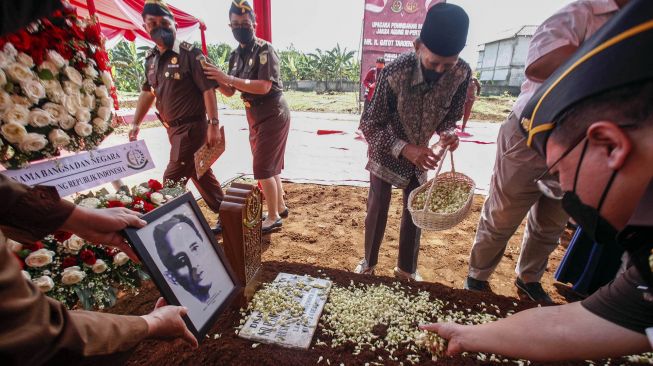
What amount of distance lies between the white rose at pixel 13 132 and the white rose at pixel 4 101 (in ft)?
0.23

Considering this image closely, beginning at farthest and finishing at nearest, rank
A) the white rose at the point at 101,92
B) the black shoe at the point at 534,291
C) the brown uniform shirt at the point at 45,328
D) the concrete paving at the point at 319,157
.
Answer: the concrete paving at the point at 319,157
the black shoe at the point at 534,291
the white rose at the point at 101,92
the brown uniform shirt at the point at 45,328

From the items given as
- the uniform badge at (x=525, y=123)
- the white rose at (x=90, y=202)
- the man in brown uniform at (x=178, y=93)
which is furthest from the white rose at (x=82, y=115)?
the uniform badge at (x=525, y=123)

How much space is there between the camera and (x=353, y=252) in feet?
10.2

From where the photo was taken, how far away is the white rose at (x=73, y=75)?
5.15 ft

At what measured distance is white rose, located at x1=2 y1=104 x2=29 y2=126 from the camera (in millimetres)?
1366

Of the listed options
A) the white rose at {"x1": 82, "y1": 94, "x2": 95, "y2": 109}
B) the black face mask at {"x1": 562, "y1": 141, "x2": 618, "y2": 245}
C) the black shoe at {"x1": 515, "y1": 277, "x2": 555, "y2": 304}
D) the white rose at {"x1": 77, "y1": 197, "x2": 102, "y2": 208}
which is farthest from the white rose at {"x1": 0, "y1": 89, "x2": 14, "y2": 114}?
the black shoe at {"x1": 515, "y1": 277, "x2": 555, "y2": 304}

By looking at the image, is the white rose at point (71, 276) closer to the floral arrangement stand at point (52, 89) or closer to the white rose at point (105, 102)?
the floral arrangement stand at point (52, 89)

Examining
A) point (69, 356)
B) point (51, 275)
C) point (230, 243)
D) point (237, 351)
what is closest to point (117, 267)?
point (51, 275)

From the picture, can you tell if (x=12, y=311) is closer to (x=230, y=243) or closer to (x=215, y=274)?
(x=215, y=274)

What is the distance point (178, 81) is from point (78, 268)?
1829mm

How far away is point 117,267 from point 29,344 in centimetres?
136

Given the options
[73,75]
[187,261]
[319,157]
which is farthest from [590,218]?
[319,157]

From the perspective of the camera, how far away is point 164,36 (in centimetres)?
268

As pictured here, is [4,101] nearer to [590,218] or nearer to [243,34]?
[243,34]
